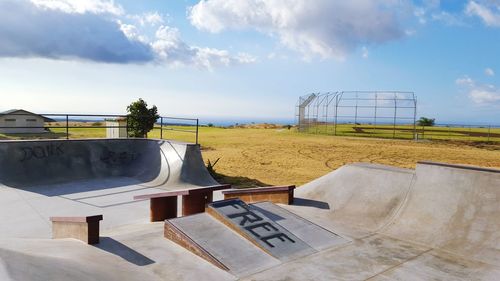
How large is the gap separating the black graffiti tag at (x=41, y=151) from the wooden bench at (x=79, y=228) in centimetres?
636

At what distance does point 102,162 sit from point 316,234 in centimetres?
934

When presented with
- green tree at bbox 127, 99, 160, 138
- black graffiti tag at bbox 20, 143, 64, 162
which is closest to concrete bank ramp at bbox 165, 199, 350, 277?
black graffiti tag at bbox 20, 143, 64, 162

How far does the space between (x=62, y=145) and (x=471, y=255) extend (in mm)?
11742

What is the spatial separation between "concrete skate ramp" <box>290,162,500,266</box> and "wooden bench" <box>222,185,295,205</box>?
32 centimetres

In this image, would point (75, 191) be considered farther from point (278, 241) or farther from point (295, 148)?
point (295, 148)

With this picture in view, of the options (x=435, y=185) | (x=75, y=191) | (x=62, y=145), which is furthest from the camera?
(x=62, y=145)

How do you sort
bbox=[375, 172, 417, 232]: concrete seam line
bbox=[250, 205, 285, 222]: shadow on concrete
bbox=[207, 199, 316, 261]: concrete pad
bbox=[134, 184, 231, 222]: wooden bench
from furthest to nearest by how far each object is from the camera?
bbox=[134, 184, 231, 222]: wooden bench < bbox=[375, 172, 417, 232]: concrete seam line < bbox=[250, 205, 285, 222]: shadow on concrete < bbox=[207, 199, 316, 261]: concrete pad

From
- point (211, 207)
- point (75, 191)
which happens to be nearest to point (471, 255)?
point (211, 207)

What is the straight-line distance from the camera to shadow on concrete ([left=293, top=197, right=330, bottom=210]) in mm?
7259

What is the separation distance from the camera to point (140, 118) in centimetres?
1769

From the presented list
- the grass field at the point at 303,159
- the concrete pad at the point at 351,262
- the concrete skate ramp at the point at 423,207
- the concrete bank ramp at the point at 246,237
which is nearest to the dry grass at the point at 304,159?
the grass field at the point at 303,159

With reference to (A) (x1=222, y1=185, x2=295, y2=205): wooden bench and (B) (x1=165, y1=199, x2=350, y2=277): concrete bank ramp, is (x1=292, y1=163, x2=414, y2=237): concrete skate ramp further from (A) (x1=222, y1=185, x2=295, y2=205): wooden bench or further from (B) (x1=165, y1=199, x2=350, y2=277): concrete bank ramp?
(B) (x1=165, y1=199, x2=350, y2=277): concrete bank ramp

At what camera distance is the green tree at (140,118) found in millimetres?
17641

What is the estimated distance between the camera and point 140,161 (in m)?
13.2
